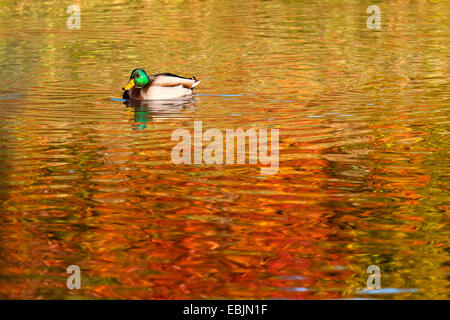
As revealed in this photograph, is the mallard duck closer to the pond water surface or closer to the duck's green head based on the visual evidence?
the duck's green head

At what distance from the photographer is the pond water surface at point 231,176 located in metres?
6.96

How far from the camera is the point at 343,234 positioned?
7.85 metres

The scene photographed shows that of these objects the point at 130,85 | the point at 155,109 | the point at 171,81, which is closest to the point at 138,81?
the point at 130,85

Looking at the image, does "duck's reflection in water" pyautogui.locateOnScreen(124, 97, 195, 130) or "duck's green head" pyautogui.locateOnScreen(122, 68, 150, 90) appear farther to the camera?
"duck's green head" pyautogui.locateOnScreen(122, 68, 150, 90)

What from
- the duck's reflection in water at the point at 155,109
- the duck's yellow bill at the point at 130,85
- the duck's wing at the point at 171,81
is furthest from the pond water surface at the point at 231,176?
→ the duck's yellow bill at the point at 130,85

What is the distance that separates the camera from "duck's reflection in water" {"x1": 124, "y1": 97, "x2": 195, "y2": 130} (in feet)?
44.0

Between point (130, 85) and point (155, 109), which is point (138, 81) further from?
point (155, 109)

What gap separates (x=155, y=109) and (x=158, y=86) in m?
Answer: 0.73

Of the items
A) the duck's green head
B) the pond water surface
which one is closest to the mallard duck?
the duck's green head

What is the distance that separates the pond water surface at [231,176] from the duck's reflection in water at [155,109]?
0.29ft

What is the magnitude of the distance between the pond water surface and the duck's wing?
1.02 ft

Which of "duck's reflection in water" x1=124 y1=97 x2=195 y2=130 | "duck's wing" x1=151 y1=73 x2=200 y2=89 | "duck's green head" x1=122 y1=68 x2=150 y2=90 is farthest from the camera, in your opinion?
"duck's green head" x1=122 y1=68 x2=150 y2=90
